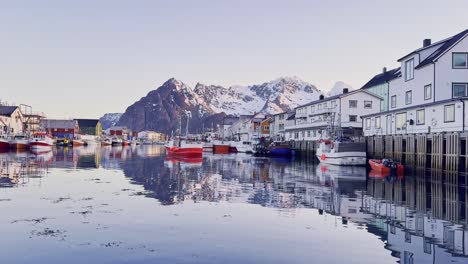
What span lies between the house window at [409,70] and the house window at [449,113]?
13.2 m

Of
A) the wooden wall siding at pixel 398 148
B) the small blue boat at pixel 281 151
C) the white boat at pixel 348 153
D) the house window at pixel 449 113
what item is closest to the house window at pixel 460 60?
the house window at pixel 449 113

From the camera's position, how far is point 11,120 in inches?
4653

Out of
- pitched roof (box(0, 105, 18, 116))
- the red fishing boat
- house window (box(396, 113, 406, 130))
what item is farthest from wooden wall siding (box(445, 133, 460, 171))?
pitched roof (box(0, 105, 18, 116))

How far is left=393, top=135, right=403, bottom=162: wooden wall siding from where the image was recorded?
50.3m

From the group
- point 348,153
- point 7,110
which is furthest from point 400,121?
point 7,110

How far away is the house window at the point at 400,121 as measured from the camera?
171 ft

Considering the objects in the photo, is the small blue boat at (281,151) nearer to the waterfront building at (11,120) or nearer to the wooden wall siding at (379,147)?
the wooden wall siding at (379,147)

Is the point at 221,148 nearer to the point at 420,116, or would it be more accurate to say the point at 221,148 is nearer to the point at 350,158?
the point at 350,158

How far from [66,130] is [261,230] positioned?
174 m

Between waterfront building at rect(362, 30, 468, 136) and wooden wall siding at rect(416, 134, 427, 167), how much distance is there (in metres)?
1.20

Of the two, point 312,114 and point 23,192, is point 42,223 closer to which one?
point 23,192

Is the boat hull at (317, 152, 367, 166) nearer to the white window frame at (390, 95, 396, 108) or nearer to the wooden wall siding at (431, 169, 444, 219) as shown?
the white window frame at (390, 95, 396, 108)

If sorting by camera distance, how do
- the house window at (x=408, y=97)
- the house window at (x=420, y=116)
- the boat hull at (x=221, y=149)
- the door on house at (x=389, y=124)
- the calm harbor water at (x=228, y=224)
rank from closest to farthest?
1. the calm harbor water at (x=228, y=224)
2. the house window at (x=420, y=116)
3. the house window at (x=408, y=97)
4. the door on house at (x=389, y=124)
5. the boat hull at (x=221, y=149)

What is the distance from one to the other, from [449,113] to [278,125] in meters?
82.8
